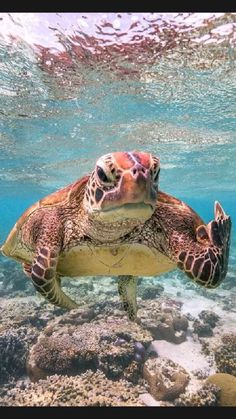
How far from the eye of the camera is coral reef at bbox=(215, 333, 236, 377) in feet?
26.2

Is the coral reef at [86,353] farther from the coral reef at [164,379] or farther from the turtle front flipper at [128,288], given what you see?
the turtle front flipper at [128,288]

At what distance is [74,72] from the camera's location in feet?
39.4

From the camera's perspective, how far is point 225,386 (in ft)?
23.1

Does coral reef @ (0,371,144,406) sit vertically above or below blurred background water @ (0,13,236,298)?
below

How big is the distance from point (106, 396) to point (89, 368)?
96 cm

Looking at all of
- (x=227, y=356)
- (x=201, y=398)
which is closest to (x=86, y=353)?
(x=201, y=398)

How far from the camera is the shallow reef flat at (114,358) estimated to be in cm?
683

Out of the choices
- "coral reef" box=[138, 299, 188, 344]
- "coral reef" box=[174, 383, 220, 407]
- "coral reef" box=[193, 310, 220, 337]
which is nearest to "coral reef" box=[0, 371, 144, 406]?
"coral reef" box=[174, 383, 220, 407]

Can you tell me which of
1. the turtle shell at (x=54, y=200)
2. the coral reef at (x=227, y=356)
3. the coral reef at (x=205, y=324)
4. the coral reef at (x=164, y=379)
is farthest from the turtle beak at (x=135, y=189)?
the coral reef at (x=205, y=324)

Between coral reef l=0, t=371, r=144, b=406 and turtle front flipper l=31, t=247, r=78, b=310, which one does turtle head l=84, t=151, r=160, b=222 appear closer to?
turtle front flipper l=31, t=247, r=78, b=310

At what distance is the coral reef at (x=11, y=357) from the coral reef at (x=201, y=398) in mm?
3735

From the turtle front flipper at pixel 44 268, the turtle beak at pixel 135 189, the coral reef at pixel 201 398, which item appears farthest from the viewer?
the coral reef at pixel 201 398

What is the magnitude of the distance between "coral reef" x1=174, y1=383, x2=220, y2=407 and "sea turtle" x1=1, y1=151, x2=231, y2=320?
11.6ft

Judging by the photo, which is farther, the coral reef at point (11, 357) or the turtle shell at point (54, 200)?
the coral reef at point (11, 357)
